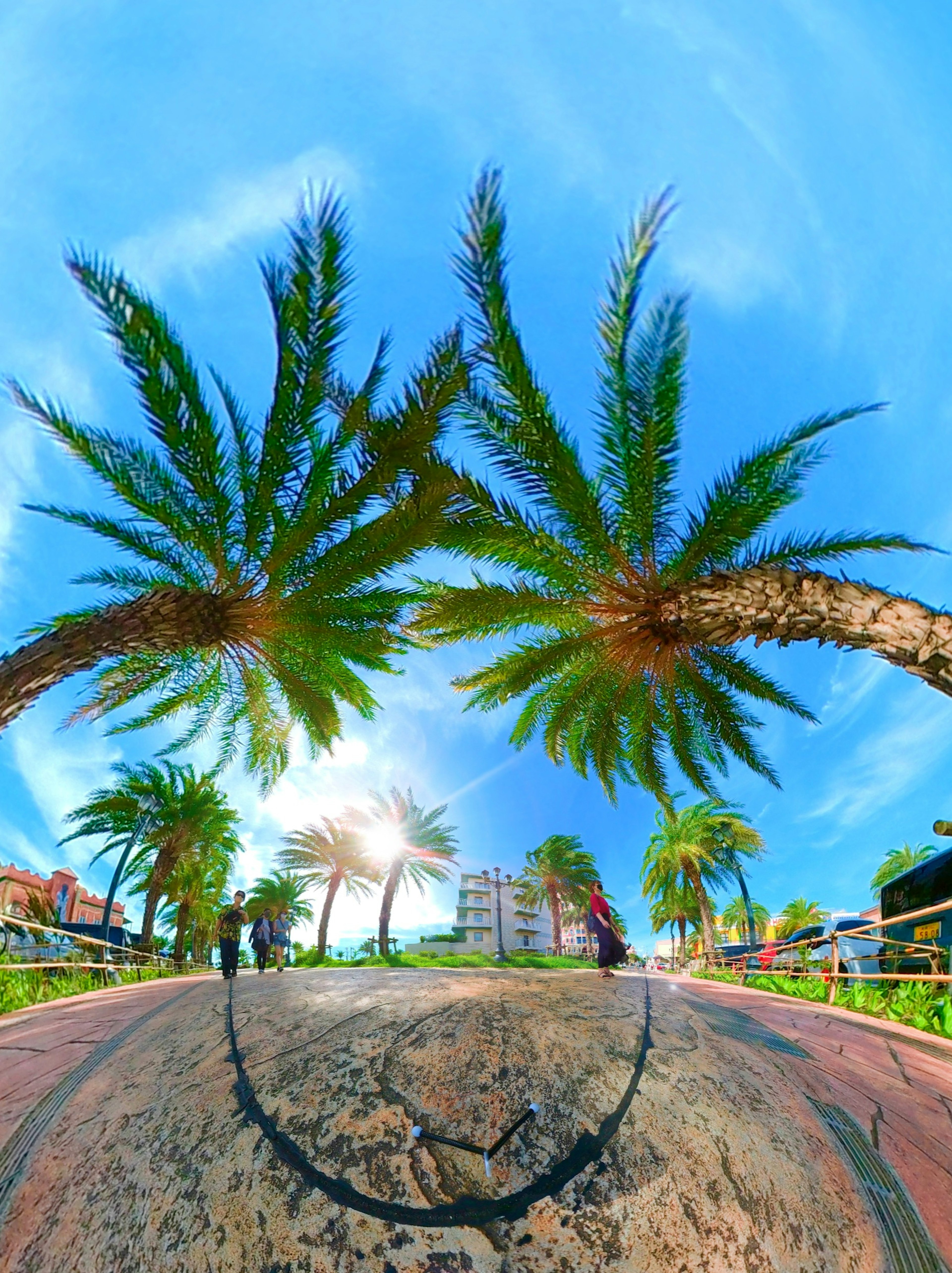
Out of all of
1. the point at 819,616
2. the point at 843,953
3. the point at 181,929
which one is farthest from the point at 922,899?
the point at 181,929

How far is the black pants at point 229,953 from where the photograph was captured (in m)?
7.41

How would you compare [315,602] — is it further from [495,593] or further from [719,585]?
[719,585]

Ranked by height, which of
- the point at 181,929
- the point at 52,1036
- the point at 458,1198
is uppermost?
the point at 181,929

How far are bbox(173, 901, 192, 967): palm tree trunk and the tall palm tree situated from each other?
654 inches

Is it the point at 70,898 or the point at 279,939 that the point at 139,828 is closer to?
the point at 279,939

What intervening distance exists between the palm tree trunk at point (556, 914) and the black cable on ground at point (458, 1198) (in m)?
39.9

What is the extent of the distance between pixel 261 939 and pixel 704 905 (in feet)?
65.9

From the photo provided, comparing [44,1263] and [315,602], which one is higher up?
[315,602]

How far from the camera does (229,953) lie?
7430 millimetres

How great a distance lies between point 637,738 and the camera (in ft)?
30.9

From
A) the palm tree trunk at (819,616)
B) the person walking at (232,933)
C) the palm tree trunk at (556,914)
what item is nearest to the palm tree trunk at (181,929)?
the person walking at (232,933)

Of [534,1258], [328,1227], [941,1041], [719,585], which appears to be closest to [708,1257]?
[534,1258]

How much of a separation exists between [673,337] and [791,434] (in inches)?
62.5

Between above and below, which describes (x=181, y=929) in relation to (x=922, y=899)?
above
